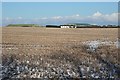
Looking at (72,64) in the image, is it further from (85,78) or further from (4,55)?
(4,55)

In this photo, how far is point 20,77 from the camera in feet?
32.9

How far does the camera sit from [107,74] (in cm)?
1070

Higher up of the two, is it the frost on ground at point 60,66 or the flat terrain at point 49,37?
the flat terrain at point 49,37

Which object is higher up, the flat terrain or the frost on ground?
the flat terrain

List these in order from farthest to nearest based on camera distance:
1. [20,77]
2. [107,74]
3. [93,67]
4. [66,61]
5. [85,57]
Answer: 1. [85,57]
2. [66,61]
3. [93,67]
4. [107,74]
5. [20,77]

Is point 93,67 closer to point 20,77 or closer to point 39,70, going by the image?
point 39,70

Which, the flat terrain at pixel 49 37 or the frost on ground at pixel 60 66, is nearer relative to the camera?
the frost on ground at pixel 60 66

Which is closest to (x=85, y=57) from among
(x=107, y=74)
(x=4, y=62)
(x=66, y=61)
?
(x=66, y=61)

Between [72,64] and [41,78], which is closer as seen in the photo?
[41,78]

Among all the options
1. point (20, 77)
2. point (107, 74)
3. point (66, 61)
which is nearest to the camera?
point (20, 77)

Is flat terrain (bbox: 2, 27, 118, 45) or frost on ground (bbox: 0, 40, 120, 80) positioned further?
flat terrain (bbox: 2, 27, 118, 45)

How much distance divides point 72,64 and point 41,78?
2.66 m

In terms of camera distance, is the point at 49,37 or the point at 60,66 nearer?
the point at 60,66

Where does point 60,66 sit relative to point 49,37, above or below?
below
